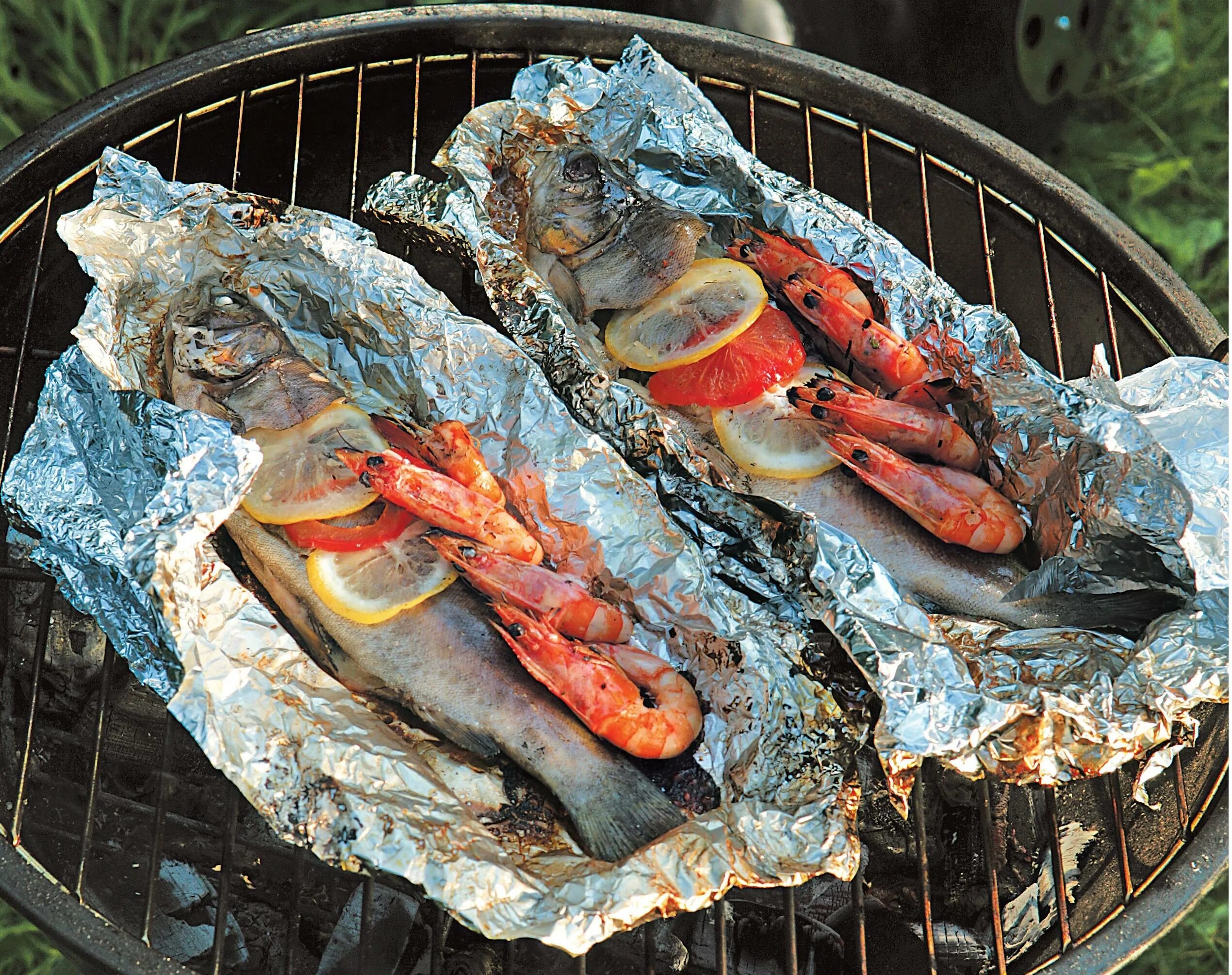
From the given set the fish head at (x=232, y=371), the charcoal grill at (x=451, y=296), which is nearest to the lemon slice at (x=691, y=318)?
the charcoal grill at (x=451, y=296)

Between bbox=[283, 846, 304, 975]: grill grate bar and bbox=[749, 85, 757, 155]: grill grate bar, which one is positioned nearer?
bbox=[283, 846, 304, 975]: grill grate bar

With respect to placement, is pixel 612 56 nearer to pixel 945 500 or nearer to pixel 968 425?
pixel 968 425

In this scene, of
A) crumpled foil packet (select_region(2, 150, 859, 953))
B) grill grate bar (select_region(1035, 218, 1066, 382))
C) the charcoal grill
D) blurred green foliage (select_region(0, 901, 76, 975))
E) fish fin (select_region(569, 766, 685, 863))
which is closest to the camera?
crumpled foil packet (select_region(2, 150, 859, 953))

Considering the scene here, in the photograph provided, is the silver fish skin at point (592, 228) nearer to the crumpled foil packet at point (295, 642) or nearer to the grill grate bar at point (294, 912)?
the crumpled foil packet at point (295, 642)

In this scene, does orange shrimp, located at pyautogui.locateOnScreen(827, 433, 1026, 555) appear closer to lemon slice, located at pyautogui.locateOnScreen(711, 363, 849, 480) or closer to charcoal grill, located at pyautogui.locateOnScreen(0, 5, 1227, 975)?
lemon slice, located at pyautogui.locateOnScreen(711, 363, 849, 480)

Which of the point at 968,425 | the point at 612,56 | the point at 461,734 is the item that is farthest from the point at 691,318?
the point at 461,734

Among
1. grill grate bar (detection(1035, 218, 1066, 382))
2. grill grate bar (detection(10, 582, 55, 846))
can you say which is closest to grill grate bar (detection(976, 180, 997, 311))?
grill grate bar (detection(1035, 218, 1066, 382))

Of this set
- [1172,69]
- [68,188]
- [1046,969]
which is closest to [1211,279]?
[1172,69]
